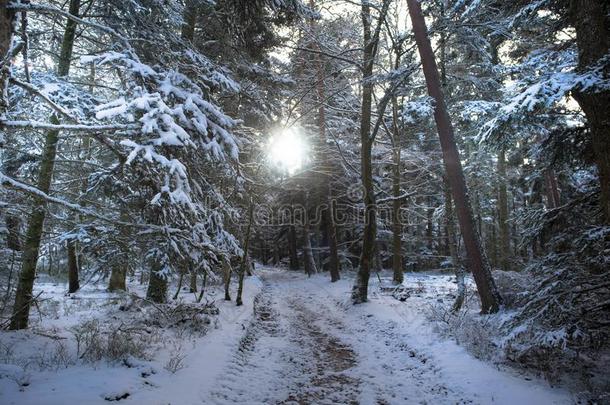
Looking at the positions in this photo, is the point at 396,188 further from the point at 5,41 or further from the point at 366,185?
the point at 5,41

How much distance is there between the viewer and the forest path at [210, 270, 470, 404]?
233 inches

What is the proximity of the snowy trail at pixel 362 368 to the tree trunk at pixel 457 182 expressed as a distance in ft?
5.53

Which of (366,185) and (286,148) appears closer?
(366,185)

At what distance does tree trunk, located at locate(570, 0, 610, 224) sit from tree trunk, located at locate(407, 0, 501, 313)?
336 centimetres

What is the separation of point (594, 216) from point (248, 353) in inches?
302

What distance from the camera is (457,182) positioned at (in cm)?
927

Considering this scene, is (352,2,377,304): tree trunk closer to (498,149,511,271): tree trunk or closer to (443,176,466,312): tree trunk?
(443,176,466,312): tree trunk

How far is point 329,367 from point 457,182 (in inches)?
209

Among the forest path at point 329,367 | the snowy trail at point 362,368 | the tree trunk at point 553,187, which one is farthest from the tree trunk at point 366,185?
the tree trunk at point 553,187

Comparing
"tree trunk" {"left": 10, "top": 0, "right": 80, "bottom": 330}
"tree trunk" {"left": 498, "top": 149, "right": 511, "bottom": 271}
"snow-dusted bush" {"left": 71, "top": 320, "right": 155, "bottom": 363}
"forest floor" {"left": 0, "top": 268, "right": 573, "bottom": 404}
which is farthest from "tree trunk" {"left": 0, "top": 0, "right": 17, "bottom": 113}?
"tree trunk" {"left": 498, "top": 149, "right": 511, "bottom": 271}

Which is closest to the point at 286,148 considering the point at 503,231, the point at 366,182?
the point at 366,182

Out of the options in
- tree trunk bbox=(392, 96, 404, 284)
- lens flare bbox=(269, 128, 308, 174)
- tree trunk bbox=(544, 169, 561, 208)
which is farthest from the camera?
tree trunk bbox=(544, 169, 561, 208)

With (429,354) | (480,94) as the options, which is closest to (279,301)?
(429,354)

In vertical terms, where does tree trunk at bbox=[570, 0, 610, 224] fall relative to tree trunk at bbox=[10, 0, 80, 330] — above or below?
above
